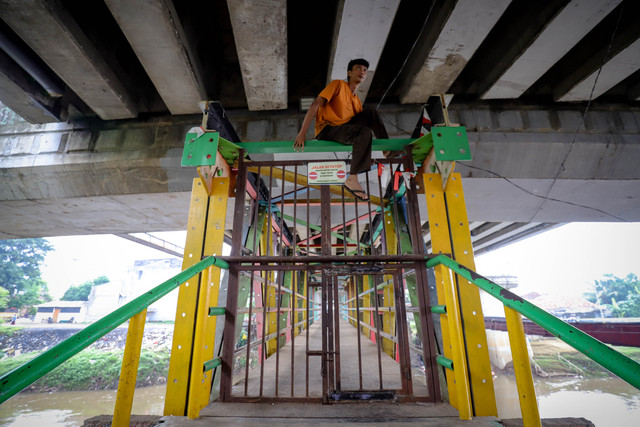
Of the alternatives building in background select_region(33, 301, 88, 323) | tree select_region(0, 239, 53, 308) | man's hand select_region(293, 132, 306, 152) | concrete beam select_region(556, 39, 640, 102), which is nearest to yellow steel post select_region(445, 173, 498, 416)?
man's hand select_region(293, 132, 306, 152)

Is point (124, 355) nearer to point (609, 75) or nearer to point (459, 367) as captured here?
point (459, 367)

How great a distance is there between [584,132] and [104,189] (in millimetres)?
9258

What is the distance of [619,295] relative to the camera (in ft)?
185

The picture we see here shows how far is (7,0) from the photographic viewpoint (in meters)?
3.20

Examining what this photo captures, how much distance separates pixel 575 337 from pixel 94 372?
28276mm

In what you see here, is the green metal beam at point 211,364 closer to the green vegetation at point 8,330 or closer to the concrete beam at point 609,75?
the concrete beam at point 609,75

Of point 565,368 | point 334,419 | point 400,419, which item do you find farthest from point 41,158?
point 565,368

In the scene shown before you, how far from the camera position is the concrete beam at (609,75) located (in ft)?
13.2

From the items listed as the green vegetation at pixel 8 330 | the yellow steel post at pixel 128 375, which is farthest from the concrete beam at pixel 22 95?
the green vegetation at pixel 8 330

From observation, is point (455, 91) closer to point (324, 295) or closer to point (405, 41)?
point (405, 41)

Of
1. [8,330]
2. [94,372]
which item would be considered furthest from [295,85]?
[8,330]

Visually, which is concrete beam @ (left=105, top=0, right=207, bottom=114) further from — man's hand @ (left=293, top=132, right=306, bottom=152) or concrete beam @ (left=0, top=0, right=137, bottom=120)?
man's hand @ (left=293, top=132, right=306, bottom=152)

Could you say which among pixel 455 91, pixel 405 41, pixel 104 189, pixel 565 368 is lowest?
pixel 565 368

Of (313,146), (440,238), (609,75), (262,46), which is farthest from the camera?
(609,75)
